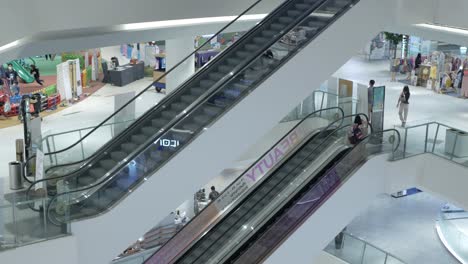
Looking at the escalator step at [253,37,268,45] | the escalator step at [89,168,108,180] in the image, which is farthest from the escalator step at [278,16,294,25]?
→ the escalator step at [89,168,108,180]

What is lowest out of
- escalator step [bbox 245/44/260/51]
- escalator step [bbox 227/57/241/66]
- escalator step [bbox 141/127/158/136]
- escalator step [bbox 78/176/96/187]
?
escalator step [bbox 78/176/96/187]

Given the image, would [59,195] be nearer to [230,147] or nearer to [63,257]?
[63,257]

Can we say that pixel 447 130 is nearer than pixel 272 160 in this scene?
Yes

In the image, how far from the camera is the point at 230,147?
12867 mm

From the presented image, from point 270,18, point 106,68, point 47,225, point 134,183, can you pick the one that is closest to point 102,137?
point 134,183

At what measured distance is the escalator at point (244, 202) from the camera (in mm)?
15547

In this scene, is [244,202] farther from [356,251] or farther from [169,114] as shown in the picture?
[169,114]

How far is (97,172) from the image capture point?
12.9 metres

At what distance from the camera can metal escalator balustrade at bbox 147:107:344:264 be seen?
1563 centimetres

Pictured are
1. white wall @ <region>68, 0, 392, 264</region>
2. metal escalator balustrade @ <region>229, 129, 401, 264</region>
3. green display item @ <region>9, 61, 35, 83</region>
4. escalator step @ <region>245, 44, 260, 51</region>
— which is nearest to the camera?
white wall @ <region>68, 0, 392, 264</region>

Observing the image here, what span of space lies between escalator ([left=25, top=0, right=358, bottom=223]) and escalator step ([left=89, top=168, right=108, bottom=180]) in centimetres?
2

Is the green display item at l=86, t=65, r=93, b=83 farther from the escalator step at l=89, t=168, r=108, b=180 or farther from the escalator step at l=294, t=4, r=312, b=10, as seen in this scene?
the escalator step at l=89, t=168, r=108, b=180

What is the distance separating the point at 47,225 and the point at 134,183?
1.63 metres

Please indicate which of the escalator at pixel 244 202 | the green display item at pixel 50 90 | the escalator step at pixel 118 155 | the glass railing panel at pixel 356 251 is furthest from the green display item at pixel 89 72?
the escalator step at pixel 118 155
